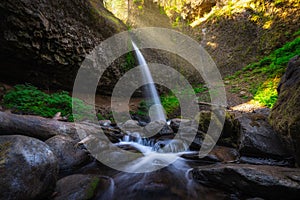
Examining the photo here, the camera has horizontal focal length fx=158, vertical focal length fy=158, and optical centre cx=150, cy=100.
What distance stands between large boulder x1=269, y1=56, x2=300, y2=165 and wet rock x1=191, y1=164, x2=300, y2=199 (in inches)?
19.2

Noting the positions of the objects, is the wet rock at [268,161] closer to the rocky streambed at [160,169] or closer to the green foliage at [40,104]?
the rocky streambed at [160,169]

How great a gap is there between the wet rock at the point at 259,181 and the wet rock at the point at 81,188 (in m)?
1.68

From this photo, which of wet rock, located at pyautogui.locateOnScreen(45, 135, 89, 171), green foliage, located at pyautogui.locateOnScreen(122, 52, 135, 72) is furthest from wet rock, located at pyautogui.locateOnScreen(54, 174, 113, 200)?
green foliage, located at pyautogui.locateOnScreen(122, 52, 135, 72)

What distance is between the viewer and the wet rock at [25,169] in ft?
5.60

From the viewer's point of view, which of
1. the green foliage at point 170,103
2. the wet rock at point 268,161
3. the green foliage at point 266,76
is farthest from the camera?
the green foliage at point 170,103

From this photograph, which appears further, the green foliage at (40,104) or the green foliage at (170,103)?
the green foliage at (170,103)

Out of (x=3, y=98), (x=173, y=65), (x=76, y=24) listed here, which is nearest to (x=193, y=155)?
(x=3, y=98)

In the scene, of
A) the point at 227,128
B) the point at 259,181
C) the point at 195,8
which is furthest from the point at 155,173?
the point at 195,8

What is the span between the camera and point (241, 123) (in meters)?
3.56

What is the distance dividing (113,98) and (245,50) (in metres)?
9.52

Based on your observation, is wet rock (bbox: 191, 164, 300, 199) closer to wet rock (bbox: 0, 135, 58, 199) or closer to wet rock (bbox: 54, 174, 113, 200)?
wet rock (bbox: 54, 174, 113, 200)

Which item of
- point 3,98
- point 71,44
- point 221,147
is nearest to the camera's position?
point 221,147

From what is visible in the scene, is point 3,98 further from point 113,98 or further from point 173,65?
point 173,65

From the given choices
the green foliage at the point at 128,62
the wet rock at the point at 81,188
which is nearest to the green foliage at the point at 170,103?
the green foliage at the point at 128,62
